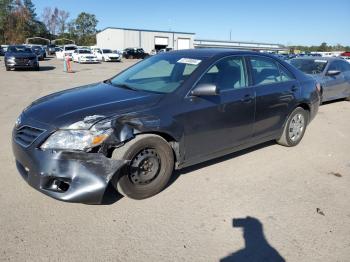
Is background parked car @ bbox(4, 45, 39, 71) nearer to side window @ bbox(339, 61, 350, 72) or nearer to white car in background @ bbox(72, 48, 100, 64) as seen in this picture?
white car in background @ bbox(72, 48, 100, 64)

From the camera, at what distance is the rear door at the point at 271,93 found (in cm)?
487

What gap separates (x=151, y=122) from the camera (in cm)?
363

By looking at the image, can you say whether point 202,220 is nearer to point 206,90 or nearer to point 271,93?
point 206,90

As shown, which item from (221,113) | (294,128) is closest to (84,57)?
(294,128)

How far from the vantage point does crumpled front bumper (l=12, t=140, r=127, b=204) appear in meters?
3.27

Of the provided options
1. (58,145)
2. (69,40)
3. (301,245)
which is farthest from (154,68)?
(69,40)

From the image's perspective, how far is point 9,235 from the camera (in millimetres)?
3088

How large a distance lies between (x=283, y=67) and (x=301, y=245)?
10.5 feet

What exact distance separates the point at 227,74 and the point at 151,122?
57.5 inches

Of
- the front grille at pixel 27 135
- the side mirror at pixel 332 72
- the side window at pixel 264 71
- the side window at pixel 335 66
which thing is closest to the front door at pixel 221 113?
the side window at pixel 264 71

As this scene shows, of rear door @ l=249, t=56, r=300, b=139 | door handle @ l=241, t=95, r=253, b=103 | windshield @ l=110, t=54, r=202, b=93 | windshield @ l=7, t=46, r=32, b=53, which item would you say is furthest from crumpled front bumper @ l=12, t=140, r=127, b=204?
windshield @ l=7, t=46, r=32, b=53

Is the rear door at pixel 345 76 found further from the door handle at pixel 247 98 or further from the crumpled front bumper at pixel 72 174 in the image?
the crumpled front bumper at pixel 72 174

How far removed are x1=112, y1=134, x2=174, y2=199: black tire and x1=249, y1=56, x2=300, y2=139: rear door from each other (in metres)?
1.66

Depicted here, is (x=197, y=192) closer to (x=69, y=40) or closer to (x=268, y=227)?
(x=268, y=227)
